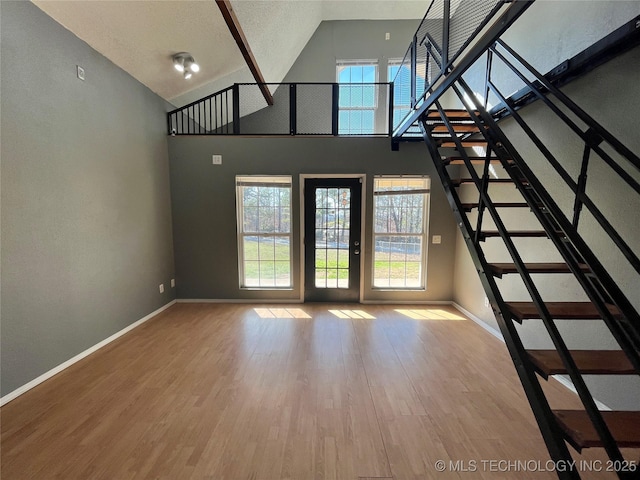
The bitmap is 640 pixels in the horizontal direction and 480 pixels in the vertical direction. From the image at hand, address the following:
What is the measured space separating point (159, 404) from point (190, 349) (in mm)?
859

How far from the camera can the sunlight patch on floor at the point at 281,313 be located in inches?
151

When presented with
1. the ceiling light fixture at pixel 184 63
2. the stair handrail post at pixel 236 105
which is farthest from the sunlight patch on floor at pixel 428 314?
the ceiling light fixture at pixel 184 63

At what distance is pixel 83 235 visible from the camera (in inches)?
106

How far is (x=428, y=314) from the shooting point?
3955 mm

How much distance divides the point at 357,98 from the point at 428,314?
439 cm

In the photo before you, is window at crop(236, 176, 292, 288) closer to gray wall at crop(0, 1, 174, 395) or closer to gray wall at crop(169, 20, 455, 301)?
gray wall at crop(169, 20, 455, 301)

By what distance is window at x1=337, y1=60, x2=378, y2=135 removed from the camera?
17.6ft

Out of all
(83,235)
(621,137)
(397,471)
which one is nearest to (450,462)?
(397,471)

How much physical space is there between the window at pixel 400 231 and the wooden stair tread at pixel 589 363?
2.91 meters

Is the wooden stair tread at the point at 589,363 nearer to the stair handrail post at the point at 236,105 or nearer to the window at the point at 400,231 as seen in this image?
the window at the point at 400,231

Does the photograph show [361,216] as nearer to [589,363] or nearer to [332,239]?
[332,239]

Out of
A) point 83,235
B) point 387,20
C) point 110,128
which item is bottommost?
point 83,235

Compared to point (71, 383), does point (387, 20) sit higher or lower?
higher

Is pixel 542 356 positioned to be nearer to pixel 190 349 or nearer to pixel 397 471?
pixel 397 471
